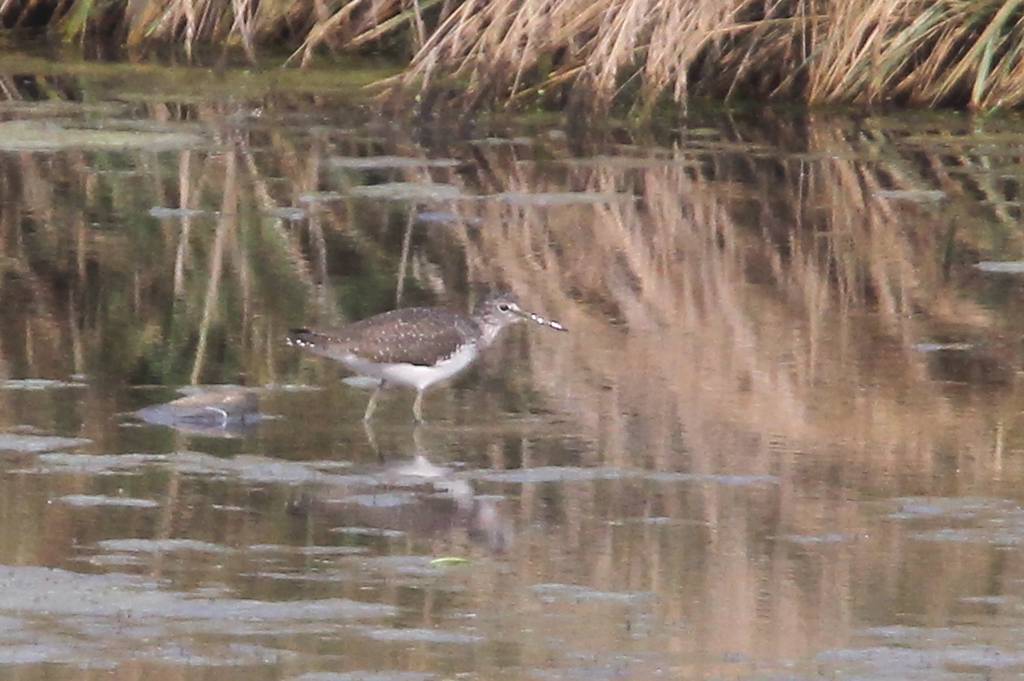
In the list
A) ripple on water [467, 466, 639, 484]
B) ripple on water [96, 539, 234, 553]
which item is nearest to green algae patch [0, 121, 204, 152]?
ripple on water [467, 466, 639, 484]

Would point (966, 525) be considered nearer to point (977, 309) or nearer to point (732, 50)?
point (977, 309)

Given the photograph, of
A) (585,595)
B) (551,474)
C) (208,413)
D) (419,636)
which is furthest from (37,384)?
(419,636)

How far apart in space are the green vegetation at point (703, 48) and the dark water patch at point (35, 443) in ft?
23.9

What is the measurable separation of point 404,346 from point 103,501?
→ 137cm

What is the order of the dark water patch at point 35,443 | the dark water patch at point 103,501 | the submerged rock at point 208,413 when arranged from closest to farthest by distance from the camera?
the dark water patch at point 103,501 → the dark water patch at point 35,443 → the submerged rock at point 208,413

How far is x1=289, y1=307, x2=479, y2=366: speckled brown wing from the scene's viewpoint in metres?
7.23

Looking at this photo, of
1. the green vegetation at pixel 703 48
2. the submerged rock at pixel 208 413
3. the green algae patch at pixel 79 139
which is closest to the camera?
the submerged rock at pixel 208 413

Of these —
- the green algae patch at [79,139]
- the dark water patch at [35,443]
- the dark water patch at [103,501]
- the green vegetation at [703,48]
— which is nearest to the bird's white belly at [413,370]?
the dark water patch at [35,443]

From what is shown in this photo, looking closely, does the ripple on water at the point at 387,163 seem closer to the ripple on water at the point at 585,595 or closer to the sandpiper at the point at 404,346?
the sandpiper at the point at 404,346

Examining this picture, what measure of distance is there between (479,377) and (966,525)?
2.38m

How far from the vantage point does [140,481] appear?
20.8 ft

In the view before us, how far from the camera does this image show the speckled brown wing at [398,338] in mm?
7234

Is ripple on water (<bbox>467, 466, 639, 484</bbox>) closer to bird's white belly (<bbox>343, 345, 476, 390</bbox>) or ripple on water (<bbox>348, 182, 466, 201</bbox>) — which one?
bird's white belly (<bbox>343, 345, 476, 390</bbox>)

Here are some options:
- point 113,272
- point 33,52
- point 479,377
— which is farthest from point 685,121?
point 479,377
